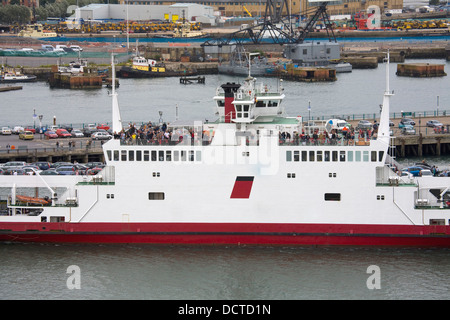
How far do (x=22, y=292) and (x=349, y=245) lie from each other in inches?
439

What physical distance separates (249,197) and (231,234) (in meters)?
1.46

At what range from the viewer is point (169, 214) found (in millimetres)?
29359

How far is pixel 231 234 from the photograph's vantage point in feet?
96.1

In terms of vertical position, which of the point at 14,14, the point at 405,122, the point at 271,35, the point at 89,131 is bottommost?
the point at 89,131

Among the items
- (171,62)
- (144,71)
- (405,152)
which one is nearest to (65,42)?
(171,62)

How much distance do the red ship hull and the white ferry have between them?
0.04 metres

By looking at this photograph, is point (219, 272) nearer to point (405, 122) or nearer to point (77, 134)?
point (77, 134)

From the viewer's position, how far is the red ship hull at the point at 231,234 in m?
28.9

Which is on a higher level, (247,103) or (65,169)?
(247,103)

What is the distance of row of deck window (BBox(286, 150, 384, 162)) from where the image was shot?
2883 centimetres

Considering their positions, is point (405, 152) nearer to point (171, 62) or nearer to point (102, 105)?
point (102, 105)

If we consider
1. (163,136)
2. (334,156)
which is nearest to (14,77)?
(163,136)

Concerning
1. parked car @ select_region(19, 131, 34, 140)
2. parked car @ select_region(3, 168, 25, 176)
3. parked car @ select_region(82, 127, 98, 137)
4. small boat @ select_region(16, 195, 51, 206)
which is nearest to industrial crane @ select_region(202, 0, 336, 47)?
parked car @ select_region(82, 127, 98, 137)

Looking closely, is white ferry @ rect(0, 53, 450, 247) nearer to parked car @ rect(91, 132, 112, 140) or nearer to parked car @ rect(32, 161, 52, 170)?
parked car @ rect(32, 161, 52, 170)
